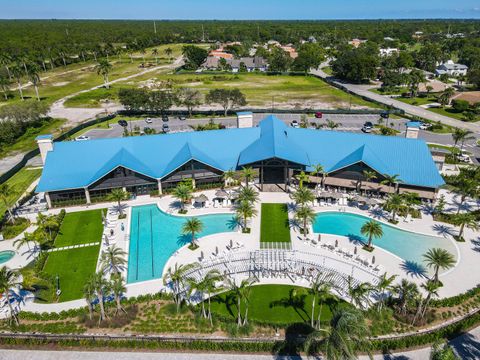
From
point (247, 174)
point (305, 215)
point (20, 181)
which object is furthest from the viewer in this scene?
point (20, 181)

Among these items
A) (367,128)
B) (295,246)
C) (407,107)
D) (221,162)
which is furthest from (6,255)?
(407,107)

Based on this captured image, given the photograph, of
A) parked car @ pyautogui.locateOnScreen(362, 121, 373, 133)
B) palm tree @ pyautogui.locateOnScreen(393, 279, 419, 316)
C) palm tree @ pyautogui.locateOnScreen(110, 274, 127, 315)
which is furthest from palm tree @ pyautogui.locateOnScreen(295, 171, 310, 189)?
parked car @ pyautogui.locateOnScreen(362, 121, 373, 133)

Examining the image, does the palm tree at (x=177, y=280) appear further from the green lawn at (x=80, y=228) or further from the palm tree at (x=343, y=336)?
the green lawn at (x=80, y=228)

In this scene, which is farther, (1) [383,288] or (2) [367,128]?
(2) [367,128]

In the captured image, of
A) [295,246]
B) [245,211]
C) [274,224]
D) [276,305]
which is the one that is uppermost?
[245,211]

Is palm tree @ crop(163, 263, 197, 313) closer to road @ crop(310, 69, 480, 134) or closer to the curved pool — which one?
the curved pool

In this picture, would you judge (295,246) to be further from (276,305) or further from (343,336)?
(343,336)

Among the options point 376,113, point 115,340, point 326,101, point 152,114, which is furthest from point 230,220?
point 326,101

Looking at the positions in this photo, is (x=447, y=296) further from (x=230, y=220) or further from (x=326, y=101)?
(x=326, y=101)
